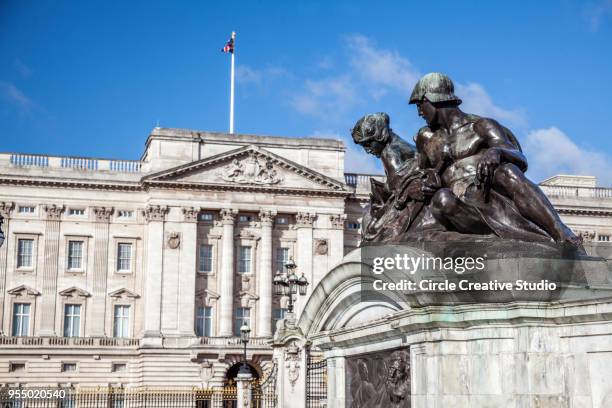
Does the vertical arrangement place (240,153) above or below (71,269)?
above

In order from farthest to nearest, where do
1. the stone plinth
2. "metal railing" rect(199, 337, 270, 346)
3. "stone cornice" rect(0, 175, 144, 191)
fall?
"stone cornice" rect(0, 175, 144, 191)
"metal railing" rect(199, 337, 270, 346)
the stone plinth

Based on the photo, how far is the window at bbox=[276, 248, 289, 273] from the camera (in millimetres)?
60594

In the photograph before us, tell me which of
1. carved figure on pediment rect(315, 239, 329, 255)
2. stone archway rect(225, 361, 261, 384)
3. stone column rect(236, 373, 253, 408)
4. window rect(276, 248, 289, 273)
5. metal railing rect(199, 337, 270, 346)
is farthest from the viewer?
carved figure on pediment rect(315, 239, 329, 255)

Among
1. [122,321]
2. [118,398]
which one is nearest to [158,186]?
[122,321]

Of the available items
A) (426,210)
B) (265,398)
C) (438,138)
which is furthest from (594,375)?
(265,398)

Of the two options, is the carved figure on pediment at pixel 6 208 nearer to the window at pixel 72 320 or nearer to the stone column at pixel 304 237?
the window at pixel 72 320

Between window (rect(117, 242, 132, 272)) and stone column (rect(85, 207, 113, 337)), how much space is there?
2.80ft

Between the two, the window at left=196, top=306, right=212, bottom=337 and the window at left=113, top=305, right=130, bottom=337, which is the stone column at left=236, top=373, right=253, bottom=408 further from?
the window at left=113, top=305, right=130, bottom=337

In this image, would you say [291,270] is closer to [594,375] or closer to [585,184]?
[594,375]

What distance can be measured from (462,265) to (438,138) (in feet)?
6.26

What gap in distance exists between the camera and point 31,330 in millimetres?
56500

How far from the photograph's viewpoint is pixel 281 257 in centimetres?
6103

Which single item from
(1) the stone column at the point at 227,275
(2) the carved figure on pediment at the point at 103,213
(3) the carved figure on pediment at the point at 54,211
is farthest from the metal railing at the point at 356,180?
(3) the carved figure on pediment at the point at 54,211

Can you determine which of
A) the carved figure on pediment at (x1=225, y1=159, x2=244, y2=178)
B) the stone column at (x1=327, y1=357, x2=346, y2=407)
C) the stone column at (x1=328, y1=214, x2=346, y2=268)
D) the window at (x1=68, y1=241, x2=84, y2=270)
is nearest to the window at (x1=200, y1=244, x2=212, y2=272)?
the carved figure on pediment at (x1=225, y1=159, x2=244, y2=178)
